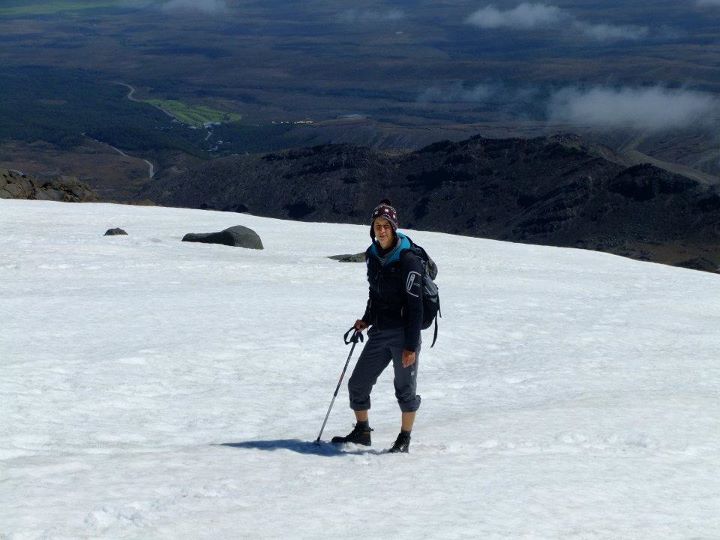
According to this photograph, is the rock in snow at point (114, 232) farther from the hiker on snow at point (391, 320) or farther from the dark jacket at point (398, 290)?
the dark jacket at point (398, 290)

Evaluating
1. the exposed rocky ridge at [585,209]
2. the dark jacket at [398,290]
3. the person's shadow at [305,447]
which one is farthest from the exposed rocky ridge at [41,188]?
the exposed rocky ridge at [585,209]

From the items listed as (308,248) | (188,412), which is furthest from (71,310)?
(308,248)

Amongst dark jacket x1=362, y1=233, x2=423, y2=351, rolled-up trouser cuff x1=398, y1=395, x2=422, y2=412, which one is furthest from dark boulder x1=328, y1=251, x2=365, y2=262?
dark jacket x1=362, y1=233, x2=423, y2=351

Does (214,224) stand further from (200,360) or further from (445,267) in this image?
(200,360)

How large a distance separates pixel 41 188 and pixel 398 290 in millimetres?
55792

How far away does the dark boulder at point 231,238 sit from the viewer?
3312 centimetres

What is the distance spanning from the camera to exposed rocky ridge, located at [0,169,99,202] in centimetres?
5788

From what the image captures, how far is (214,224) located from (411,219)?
15261 centimetres

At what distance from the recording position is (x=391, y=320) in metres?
9.98

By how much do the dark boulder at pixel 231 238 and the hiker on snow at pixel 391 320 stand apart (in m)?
23.0

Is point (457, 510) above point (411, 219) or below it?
above

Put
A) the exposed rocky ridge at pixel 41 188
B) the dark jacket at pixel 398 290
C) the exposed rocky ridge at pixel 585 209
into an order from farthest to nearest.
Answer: the exposed rocky ridge at pixel 585 209 → the exposed rocky ridge at pixel 41 188 → the dark jacket at pixel 398 290

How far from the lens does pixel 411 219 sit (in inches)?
7589

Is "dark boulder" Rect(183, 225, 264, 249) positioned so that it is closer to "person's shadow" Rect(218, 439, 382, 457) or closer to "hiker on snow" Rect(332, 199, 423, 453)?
"person's shadow" Rect(218, 439, 382, 457)
